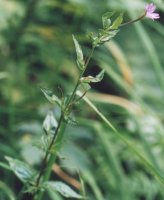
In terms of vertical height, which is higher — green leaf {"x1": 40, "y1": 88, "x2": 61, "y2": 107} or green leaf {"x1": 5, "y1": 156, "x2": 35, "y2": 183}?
green leaf {"x1": 40, "y1": 88, "x2": 61, "y2": 107}

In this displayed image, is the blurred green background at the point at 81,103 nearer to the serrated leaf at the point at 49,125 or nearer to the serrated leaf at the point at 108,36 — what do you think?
the serrated leaf at the point at 49,125

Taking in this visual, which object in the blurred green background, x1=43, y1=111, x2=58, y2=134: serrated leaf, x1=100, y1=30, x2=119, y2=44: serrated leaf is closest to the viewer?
x1=100, y1=30, x2=119, y2=44: serrated leaf

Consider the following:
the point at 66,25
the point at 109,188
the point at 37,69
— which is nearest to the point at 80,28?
the point at 66,25

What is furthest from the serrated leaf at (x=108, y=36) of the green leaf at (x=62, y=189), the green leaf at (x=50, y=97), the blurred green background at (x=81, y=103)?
the blurred green background at (x=81, y=103)

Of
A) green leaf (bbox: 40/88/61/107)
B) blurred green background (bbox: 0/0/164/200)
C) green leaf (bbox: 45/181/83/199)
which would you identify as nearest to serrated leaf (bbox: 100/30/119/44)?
green leaf (bbox: 40/88/61/107)

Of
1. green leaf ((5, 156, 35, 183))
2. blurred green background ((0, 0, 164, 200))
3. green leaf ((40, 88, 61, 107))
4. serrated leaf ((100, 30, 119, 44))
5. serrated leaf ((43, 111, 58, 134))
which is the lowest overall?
blurred green background ((0, 0, 164, 200))

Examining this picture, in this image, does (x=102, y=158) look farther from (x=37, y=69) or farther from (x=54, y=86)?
(x=37, y=69)

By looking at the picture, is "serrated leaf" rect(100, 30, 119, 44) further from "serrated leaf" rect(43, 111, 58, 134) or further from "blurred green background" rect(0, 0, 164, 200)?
"blurred green background" rect(0, 0, 164, 200)

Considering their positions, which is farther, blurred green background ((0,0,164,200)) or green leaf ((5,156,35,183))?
blurred green background ((0,0,164,200))

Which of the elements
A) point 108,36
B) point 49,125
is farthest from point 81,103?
point 108,36
